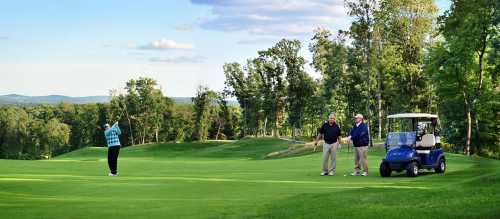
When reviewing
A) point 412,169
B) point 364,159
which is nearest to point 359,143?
point 364,159

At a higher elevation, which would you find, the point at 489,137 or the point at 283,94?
the point at 283,94

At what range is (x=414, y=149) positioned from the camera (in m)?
22.8

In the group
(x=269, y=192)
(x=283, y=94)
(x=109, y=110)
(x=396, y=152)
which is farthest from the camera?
(x=109, y=110)

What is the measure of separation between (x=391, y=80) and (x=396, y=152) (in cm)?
5079

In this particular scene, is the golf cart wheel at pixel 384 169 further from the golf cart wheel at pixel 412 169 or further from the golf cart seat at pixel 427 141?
the golf cart seat at pixel 427 141

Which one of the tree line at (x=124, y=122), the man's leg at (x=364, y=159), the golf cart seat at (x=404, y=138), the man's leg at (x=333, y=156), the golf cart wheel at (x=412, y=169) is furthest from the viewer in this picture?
the tree line at (x=124, y=122)

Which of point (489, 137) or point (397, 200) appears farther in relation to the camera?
point (489, 137)

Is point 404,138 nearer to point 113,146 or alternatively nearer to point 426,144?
point 426,144

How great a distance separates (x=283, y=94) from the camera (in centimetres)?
8719

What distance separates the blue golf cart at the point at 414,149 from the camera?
2217cm

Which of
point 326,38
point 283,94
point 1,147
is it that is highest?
point 326,38

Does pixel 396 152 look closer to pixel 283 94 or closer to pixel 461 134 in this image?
pixel 461 134

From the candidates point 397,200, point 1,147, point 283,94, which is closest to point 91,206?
point 397,200

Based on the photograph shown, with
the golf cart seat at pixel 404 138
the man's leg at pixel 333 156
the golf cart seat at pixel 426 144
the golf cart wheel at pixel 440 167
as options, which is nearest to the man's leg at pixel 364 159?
the man's leg at pixel 333 156
